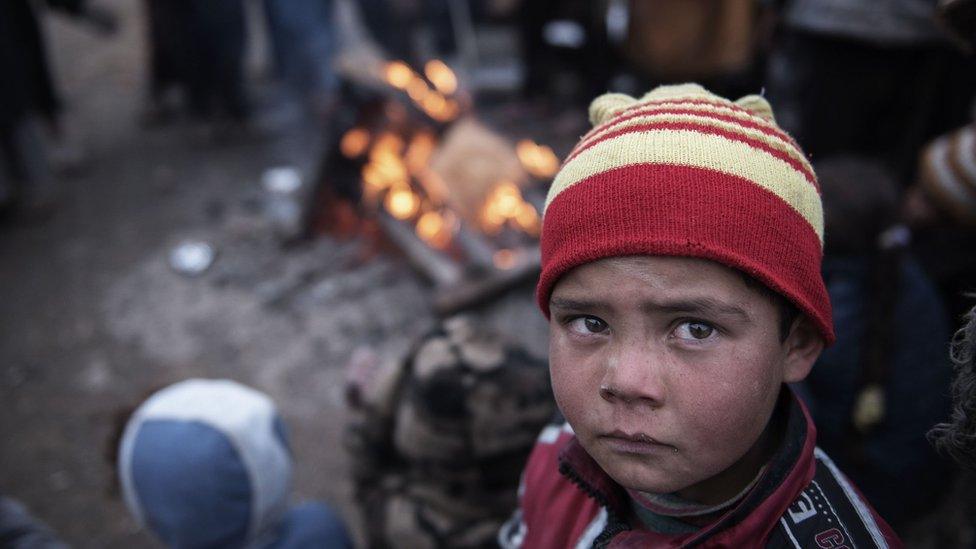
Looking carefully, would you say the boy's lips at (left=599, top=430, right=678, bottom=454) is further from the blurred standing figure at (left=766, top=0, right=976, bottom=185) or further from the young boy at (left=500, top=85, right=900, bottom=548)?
the blurred standing figure at (left=766, top=0, right=976, bottom=185)

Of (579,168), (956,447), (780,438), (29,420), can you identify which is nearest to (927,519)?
(780,438)

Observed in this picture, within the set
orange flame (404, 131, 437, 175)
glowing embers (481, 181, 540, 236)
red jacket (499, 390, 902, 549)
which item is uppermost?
red jacket (499, 390, 902, 549)

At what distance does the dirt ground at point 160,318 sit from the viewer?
3811mm

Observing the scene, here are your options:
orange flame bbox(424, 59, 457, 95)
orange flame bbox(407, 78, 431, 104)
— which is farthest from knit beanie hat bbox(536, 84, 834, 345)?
orange flame bbox(424, 59, 457, 95)

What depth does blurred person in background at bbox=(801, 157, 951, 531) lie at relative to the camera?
2303 millimetres

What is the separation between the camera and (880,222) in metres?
2.44

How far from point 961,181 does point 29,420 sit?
5170mm

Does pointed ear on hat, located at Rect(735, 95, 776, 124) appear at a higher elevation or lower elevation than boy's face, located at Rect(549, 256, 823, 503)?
higher

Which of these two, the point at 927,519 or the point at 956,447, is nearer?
the point at 956,447

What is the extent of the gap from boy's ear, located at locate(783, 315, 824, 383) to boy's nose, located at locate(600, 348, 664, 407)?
31 centimetres

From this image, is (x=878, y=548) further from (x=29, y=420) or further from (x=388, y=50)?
(x=388, y=50)

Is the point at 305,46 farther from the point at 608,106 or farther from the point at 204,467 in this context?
the point at 608,106

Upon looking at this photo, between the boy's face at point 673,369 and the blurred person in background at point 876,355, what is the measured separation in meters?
1.25

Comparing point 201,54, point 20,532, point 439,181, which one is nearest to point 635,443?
point 20,532
